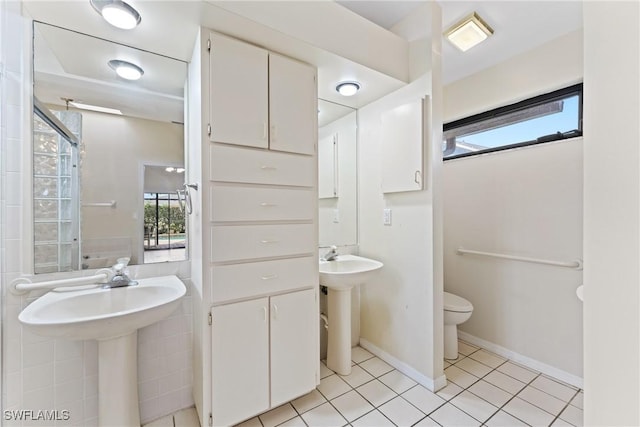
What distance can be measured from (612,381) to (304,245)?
53.4 inches

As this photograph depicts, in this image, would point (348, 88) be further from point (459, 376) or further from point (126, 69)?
point (459, 376)

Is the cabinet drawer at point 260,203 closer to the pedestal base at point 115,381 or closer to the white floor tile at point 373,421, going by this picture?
the pedestal base at point 115,381

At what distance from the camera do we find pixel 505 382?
187cm

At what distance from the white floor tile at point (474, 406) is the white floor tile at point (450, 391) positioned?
0.03 meters

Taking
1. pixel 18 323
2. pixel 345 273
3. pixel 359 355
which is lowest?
pixel 359 355

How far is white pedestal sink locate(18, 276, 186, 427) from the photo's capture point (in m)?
1.09

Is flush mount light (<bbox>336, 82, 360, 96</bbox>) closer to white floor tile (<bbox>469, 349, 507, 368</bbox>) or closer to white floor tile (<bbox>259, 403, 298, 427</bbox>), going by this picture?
white floor tile (<bbox>259, 403, 298, 427</bbox>)

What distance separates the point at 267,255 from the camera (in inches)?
59.3

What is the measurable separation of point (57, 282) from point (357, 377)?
6.09 feet

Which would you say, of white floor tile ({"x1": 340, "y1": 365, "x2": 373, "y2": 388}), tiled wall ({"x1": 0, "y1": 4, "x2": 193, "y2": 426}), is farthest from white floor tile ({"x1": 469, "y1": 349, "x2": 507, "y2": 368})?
tiled wall ({"x1": 0, "y1": 4, "x2": 193, "y2": 426})

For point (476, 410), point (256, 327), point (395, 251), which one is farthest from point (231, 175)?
point (476, 410)

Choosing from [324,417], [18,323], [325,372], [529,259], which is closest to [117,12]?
[18,323]

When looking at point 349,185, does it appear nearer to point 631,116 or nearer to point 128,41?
point 128,41

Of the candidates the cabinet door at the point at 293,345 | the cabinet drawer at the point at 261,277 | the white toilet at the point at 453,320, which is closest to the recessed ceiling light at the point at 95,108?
the cabinet drawer at the point at 261,277
